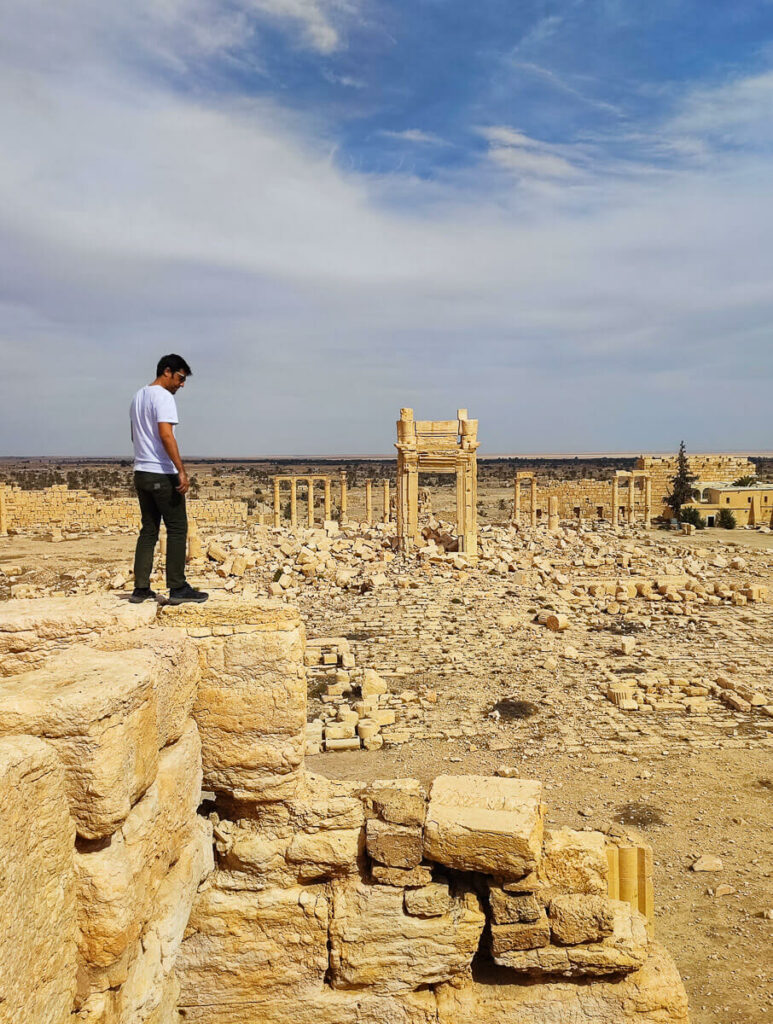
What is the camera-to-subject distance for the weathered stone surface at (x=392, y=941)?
3.19 m

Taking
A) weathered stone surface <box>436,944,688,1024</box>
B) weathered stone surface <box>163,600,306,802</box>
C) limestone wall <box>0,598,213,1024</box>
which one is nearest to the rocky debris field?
weathered stone surface <box>436,944,688,1024</box>

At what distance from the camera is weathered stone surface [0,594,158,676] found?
2.81 meters

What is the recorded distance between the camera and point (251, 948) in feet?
10.4

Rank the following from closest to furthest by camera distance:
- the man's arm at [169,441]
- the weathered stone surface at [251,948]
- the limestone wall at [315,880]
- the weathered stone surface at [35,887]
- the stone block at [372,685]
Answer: the weathered stone surface at [35,887] < the limestone wall at [315,880] < the weathered stone surface at [251,948] < the man's arm at [169,441] < the stone block at [372,685]

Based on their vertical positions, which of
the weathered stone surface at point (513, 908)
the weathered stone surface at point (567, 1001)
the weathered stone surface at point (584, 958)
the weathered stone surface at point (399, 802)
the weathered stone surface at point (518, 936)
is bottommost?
the weathered stone surface at point (567, 1001)

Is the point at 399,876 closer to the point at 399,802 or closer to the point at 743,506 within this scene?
the point at 399,802

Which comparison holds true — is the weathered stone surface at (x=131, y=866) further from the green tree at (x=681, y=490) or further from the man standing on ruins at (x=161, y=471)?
the green tree at (x=681, y=490)

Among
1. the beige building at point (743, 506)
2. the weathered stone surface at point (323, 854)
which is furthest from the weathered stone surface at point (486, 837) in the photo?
the beige building at point (743, 506)

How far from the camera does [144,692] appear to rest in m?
2.43

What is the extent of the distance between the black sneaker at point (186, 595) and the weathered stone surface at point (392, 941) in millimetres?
1598

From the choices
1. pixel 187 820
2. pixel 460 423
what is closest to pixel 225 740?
pixel 187 820

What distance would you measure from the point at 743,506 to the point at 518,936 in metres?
33.7

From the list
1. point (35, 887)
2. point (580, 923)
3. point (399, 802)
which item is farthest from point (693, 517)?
point (35, 887)

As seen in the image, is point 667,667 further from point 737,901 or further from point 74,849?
point 74,849
